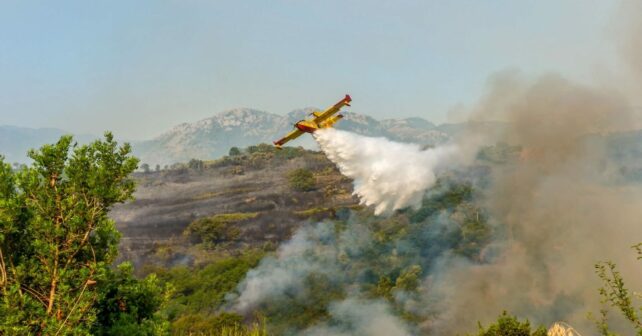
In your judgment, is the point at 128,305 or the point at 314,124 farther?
the point at 314,124

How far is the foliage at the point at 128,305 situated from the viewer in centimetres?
2372

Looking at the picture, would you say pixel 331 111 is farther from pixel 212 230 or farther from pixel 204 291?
pixel 212 230

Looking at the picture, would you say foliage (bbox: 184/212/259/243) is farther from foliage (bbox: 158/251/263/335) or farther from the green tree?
the green tree

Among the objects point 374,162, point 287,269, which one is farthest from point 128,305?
point 287,269

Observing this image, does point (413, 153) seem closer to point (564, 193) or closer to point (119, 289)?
point (564, 193)

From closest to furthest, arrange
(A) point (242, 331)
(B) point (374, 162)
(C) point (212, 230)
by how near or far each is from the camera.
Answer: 1. (A) point (242, 331)
2. (B) point (374, 162)
3. (C) point (212, 230)

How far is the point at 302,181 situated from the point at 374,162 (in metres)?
104

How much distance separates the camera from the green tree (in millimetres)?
20766

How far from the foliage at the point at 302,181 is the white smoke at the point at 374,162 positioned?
319ft

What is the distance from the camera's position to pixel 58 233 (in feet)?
70.4

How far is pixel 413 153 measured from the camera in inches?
2721

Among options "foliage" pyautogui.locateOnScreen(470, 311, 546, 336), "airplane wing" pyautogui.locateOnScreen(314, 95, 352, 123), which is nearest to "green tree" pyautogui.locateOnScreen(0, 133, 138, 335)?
"foliage" pyautogui.locateOnScreen(470, 311, 546, 336)

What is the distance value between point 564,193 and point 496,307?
23.3 m

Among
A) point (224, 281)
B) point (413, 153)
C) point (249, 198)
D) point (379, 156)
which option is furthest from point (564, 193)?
point (249, 198)
